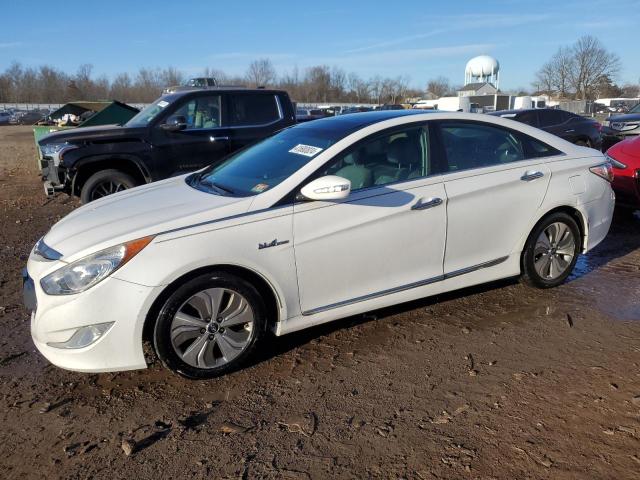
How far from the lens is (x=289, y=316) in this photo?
346 cm

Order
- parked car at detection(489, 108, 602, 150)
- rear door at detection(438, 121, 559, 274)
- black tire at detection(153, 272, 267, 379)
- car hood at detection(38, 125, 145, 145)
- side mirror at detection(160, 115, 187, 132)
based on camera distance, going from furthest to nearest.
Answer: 1. parked car at detection(489, 108, 602, 150)
2. side mirror at detection(160, 115, 187, 132)
3. car hood at detection(38, 125, 145, 145)
4. rear door at detection(438, 121, 559, 274)
5. black tire at detection(153, 272, 267, 379)

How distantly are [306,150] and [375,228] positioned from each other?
758 millimetres

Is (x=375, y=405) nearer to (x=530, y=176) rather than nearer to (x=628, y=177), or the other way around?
(x=530, y=176)

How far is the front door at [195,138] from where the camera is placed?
7.63 meters

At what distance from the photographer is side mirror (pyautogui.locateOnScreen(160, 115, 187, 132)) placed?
24.9ft

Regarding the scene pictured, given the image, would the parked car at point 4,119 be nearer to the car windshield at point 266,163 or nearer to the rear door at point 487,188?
the car windshield at point 266,163

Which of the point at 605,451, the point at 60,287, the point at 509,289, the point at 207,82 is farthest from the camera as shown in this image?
the point at 207,82

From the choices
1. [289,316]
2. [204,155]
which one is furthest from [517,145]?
[204,155]

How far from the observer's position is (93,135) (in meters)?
7.23

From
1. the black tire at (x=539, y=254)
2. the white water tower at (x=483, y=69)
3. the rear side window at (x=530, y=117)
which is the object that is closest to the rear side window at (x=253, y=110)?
the black tire at (x=539, y=254)

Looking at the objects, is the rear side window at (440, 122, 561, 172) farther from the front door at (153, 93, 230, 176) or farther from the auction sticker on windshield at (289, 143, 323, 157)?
the front door at (153, 93, 230, 176)

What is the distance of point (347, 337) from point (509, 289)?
69.0 inches

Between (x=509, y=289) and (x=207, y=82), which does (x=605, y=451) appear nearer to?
(x=509, y=289)

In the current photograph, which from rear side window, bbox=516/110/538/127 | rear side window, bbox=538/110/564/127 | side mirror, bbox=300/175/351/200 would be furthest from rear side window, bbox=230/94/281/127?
rear side window, bbox=538/110/564/127
